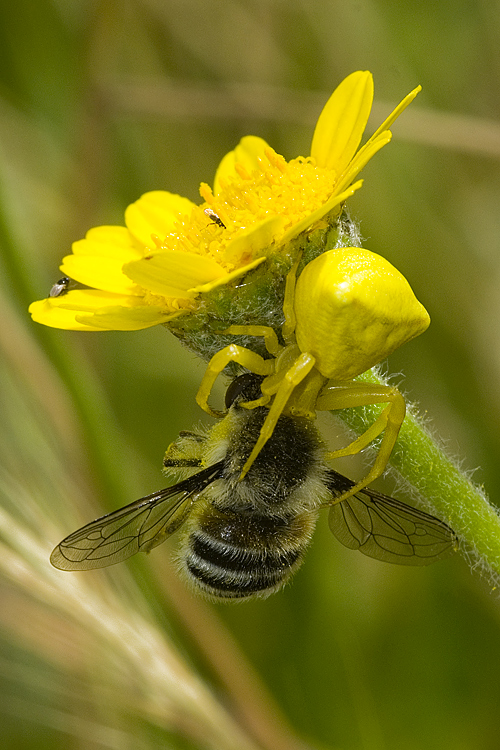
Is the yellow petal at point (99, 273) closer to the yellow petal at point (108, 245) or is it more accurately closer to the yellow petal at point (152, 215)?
the yellow petal at point (108, 245)

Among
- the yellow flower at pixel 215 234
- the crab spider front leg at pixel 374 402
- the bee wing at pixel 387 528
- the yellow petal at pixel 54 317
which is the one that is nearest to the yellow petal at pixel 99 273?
the yellow flower at pixel 215 234

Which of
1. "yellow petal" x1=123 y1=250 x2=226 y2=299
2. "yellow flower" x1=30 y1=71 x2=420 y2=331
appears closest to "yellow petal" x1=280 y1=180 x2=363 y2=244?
"yellow flower" x1=30 y1=71 x2=420 y2=331

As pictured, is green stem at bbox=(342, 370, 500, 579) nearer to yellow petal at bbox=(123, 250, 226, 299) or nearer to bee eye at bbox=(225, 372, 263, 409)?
bee eye at bbox=(225, 372, 263, 409)

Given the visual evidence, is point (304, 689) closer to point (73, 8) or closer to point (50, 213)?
point (50, 213)

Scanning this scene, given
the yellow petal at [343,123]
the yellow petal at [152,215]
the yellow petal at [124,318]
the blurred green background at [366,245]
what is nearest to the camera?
the yellow petal at [124,318]

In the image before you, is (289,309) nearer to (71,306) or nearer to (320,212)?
(320,212)

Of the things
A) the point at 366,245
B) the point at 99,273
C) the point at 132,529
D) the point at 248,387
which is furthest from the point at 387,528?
the point at 366,245
